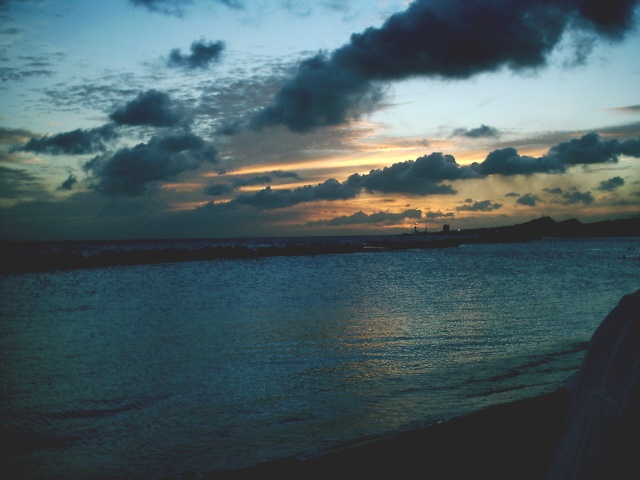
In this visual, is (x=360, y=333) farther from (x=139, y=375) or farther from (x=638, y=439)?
(x=638, y=439)

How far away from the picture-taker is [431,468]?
6.57m

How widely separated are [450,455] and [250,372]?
724 centimetres

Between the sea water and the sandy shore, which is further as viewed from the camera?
the sea water

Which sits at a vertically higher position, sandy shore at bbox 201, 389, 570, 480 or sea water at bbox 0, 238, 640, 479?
sandy shore at bbox 201, 389, 570, 480

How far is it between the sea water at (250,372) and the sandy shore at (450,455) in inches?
49.0

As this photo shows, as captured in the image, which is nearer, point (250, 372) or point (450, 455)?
point (450, 455)

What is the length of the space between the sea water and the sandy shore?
124 centimetres

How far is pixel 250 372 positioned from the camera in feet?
43.3

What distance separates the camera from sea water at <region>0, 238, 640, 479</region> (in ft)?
28.4

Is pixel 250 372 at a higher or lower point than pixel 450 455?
lower

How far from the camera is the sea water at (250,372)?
866 centimetres

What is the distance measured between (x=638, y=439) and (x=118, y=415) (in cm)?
936

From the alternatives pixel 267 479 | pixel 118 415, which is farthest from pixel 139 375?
pixel 267 479

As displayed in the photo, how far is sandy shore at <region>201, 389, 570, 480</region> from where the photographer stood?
6.50m
